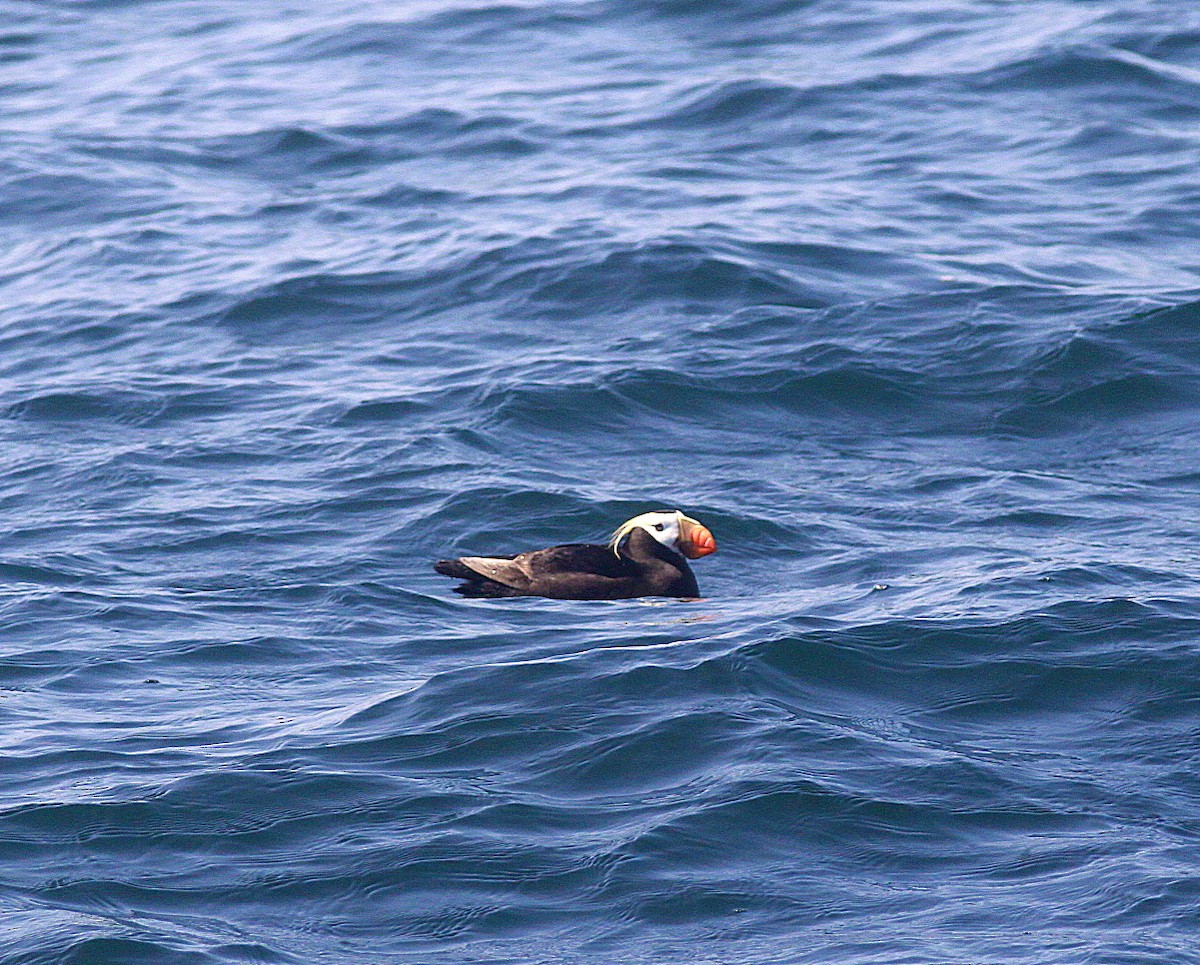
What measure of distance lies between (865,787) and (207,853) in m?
2.24

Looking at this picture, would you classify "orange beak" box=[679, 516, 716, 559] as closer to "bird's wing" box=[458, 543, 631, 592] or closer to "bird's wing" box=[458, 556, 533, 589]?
"bird's wing" box=[458, 543, 631, 592]

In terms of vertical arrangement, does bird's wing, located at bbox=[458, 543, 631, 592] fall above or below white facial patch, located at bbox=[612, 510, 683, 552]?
below

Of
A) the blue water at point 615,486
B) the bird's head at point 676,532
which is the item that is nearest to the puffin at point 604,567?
the bird's head at point 676,532

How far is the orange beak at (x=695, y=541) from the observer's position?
9.05m

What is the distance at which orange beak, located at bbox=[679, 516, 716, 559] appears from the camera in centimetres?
905

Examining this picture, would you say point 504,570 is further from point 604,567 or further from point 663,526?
point 663,526

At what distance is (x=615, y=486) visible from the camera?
1038 cm

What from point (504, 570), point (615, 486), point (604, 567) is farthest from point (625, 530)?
point (615, 486)

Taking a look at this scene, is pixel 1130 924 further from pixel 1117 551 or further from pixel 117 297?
pixel 117 297

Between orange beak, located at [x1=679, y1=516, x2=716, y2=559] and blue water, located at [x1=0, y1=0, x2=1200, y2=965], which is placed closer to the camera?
blue water, located at [x1=0, y1=0, x2=1200, y2=965]

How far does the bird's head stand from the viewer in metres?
9.02

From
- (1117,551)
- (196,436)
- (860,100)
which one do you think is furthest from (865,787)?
(860,100)

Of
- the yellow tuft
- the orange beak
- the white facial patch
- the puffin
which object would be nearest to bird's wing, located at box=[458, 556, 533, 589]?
the puffin

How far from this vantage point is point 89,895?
19.9ft
